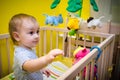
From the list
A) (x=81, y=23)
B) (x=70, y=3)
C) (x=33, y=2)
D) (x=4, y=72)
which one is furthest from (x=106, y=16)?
(x=4, y=72)

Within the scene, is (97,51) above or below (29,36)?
below

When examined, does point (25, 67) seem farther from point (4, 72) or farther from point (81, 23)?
point (81, 23)

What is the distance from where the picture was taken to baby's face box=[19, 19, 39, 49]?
32.1 inches

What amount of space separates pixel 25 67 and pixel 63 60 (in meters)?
1.04

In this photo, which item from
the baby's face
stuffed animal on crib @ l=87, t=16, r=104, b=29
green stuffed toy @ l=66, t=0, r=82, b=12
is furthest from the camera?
stuffed animal on crib @ l=87, t=16, r=104, b=29

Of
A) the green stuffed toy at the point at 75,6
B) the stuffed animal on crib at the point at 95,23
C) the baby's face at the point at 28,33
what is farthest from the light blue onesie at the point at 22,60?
the stuffed animal on crib at the point at 95,23

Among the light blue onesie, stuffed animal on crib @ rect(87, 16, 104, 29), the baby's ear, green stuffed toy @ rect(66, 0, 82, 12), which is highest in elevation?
green stuffed toy @ rect(66, 0, 82, 12)

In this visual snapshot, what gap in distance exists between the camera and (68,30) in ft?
5.58

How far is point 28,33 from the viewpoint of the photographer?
82 centimetres

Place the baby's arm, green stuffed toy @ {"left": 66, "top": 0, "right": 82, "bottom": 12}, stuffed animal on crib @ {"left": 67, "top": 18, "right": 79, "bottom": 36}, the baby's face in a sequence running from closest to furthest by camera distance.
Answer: the baby's arm
the baby's face
green stuffed toy @ {"left": 66, "top": 0, "right": 82, "bottom": 12}
stuffed animal on crib @ {"left": 67, "top": 18, "right": 79, "bottom": 36}

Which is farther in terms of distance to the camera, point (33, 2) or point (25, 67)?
point (33, 2)

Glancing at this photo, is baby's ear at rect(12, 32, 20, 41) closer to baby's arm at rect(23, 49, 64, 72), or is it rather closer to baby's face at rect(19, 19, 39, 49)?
baby's face at rect(19, 19, 39, 49)

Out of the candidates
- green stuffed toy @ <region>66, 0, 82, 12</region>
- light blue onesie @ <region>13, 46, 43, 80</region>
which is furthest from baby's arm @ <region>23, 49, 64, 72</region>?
green stuffed toy @ <region>66, 0, 82, 12</region>

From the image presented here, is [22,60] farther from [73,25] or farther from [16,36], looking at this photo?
[73,25]
